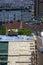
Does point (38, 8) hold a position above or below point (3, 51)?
above

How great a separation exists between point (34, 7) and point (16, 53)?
1778 cm

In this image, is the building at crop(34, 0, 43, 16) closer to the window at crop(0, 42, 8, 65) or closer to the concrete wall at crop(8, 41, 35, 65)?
the concrete wall at crop(8, 41, 35, 65)

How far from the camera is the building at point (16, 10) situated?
2150 centimetres

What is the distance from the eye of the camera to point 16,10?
22.6 metres

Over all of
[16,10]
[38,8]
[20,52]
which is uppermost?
[38,8]

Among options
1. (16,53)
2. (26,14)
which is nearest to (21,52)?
(16,53)

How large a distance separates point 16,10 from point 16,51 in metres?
15.6

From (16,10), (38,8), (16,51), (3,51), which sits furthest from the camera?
(38,8)

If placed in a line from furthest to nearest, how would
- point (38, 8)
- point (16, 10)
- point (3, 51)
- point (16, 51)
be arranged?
point (38, 8), point (16, 10), point (16, 51), point (3, 51)

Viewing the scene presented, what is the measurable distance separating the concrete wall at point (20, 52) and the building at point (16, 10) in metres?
13.5

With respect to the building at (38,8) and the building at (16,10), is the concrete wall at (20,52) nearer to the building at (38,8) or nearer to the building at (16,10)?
the building at (16,10)

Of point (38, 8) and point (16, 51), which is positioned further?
point (38, 8)

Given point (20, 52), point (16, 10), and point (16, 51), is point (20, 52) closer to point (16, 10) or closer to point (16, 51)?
point (16, 51)

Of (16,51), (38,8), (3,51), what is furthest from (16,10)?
(3,51)
